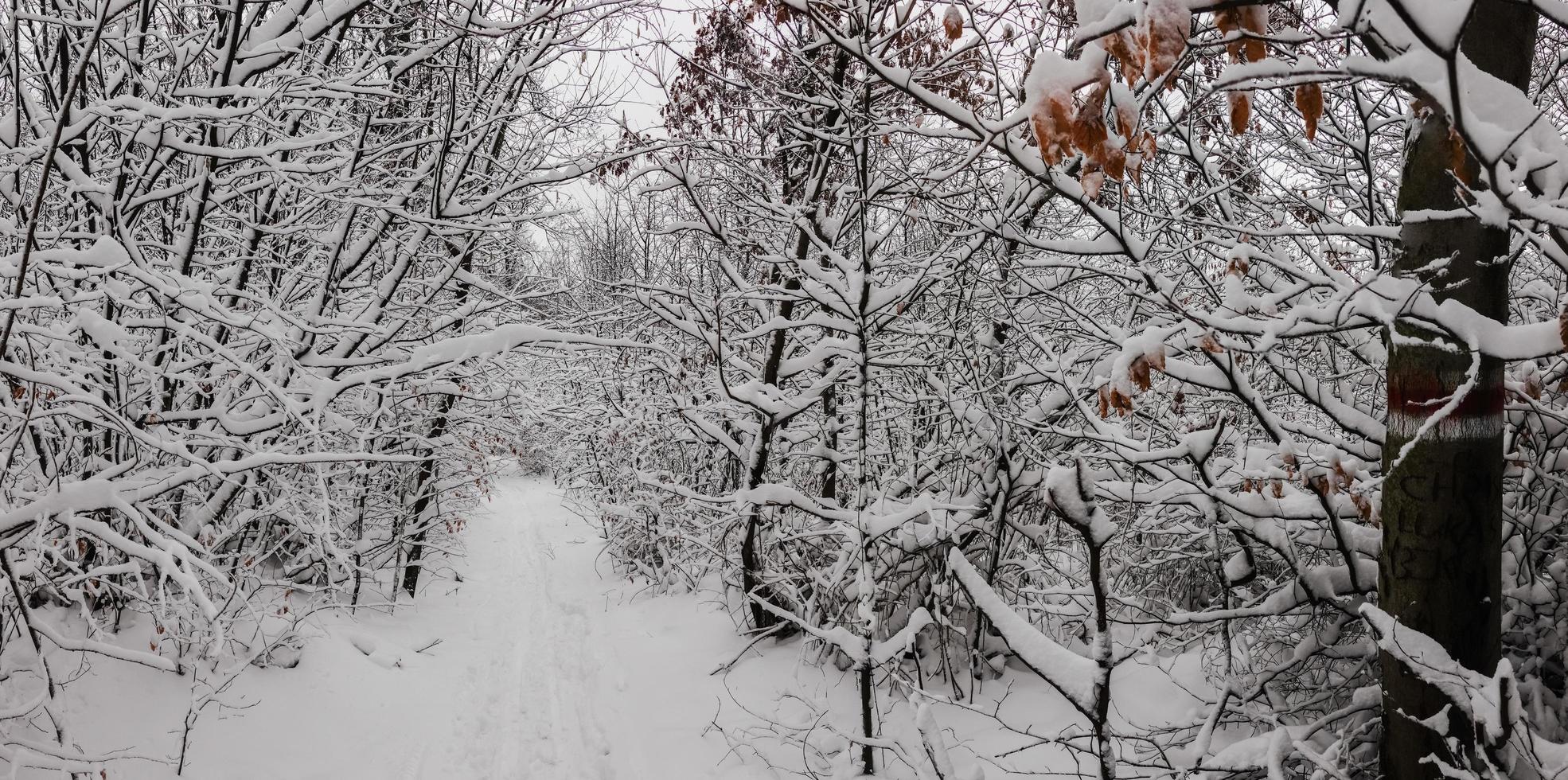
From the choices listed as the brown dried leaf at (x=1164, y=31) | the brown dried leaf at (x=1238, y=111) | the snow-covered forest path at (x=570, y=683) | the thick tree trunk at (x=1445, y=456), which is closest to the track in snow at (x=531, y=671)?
the snow-covered forest path at (x=570, y=683)

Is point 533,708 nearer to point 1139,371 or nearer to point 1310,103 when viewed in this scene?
point 1139,371

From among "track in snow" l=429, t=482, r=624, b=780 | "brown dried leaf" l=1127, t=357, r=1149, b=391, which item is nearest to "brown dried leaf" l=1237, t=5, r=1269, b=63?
"brown dried leaf" l=1127, t=357, r=1149, b=391

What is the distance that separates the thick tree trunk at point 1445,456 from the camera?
2.39 metres

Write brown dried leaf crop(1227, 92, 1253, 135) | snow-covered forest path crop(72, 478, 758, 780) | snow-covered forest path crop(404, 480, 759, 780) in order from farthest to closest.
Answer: snow-covered forest path crop(404, 480, 759, 780)
snow-covered forest path crop(72, 478, 758, 780)
brown dried leaf crop(1227, 92, 1253, 135)

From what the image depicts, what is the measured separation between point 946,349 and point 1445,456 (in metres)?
3.26

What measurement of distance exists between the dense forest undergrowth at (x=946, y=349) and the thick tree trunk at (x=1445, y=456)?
0.02 metres

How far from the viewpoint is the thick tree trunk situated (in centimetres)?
239

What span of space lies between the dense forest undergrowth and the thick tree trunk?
0.06ft

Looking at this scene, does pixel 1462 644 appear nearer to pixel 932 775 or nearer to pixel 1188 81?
pixel 932 775

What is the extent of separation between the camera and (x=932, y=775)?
4.33 metres

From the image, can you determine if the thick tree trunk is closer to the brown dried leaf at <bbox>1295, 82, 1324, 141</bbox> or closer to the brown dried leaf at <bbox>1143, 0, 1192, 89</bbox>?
the brown dried leaf at <bbox>1295, 82, 1324, 141</bbox>

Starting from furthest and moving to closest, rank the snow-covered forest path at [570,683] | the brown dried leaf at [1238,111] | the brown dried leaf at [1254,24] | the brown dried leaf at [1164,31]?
the snow-covered forest path at [570,683] → the brown dried leaf at [1238,111] → the brown dried leaf at [1254,24] → the brown dried leaf at [1164,31]

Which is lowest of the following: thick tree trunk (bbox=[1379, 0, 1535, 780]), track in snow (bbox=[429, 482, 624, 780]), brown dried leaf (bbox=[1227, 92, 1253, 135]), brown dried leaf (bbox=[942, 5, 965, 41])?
track in snow (bbox=[429, 482, 624, 780])

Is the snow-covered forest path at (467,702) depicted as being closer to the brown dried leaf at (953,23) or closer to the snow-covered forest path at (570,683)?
the snow-covered forest path at (570,683)
